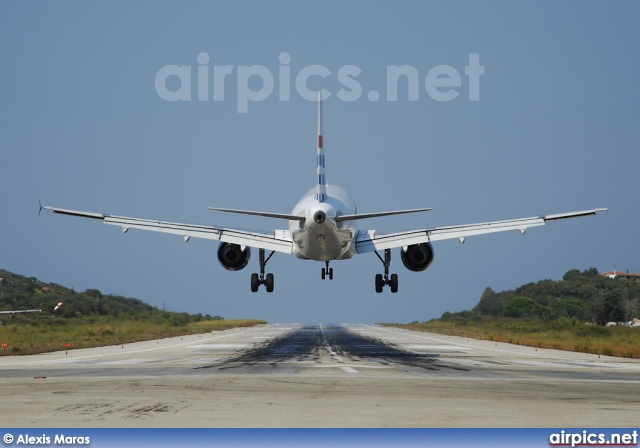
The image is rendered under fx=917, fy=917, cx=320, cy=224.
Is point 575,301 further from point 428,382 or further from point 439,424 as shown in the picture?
point 439,424

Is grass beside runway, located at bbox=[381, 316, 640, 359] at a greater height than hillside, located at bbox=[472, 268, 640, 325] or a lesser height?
lesser

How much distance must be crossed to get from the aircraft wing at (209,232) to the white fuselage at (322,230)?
194 centimetres

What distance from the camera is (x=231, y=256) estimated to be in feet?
176

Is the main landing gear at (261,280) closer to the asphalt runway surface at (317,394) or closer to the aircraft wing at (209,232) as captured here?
the aircraft wing at (209,232)

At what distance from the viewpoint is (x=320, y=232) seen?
47.2m

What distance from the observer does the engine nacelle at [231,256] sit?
53594 mm

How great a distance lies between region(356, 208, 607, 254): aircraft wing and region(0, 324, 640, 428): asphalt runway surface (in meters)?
10.7

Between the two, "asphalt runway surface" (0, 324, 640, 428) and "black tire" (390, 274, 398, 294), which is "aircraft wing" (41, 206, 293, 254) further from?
"asphalt runway surface" (0, 324, 640, 428)

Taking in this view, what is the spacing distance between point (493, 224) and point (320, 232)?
10.5 metres

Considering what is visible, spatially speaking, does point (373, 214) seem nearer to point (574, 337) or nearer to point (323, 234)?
point (323, 234)

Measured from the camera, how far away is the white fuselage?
1829 inches

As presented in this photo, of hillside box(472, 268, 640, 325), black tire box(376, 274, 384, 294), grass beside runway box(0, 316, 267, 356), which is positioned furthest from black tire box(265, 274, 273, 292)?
hillside box(472, 268, 640, 325)

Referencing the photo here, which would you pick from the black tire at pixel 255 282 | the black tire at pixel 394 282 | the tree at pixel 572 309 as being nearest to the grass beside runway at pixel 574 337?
the black tire at pixel 394 282

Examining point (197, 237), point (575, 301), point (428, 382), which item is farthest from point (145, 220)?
point (575, 301)
